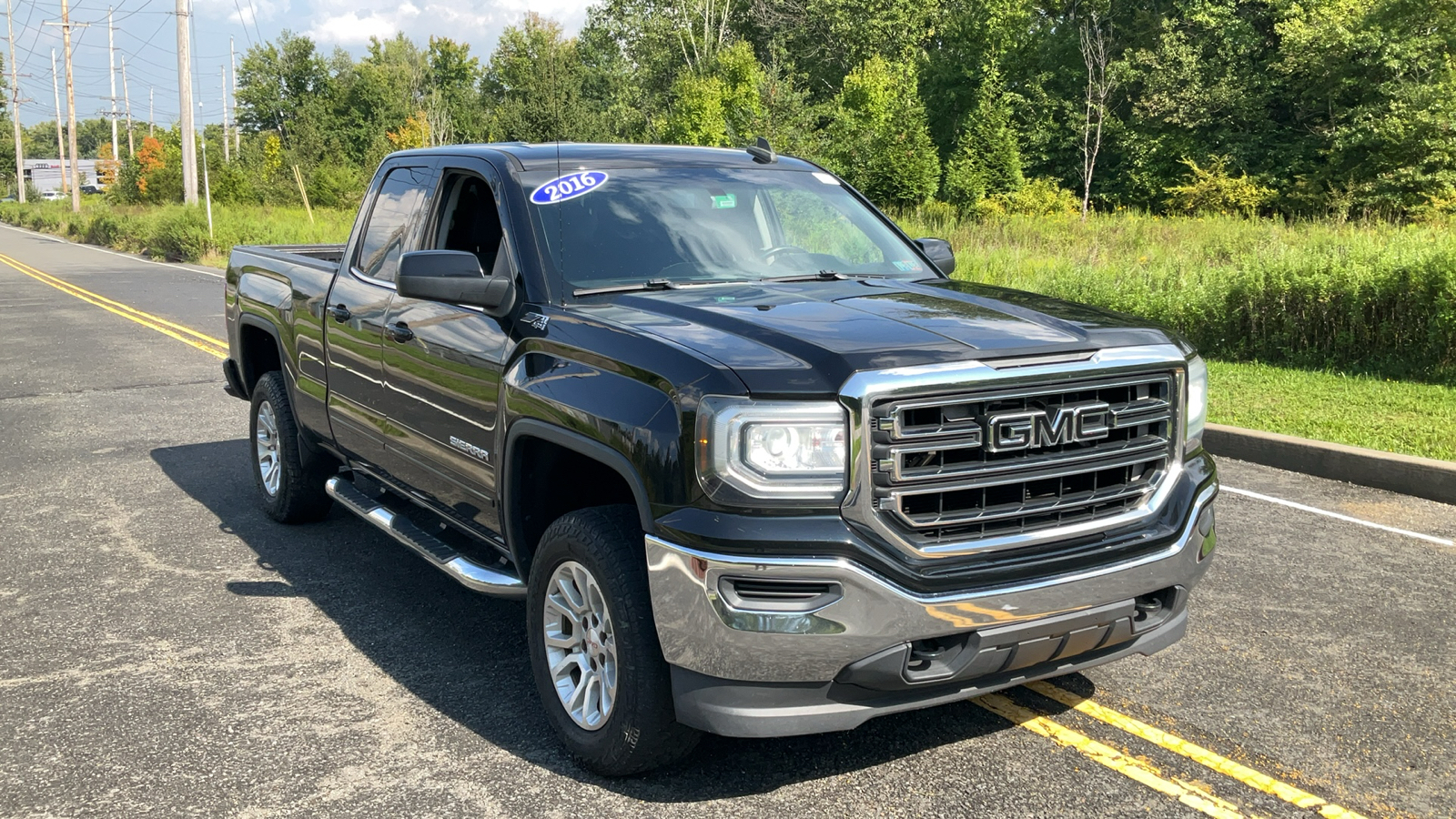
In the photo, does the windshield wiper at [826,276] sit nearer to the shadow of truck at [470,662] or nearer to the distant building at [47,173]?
the shadow of truck at [470,662]

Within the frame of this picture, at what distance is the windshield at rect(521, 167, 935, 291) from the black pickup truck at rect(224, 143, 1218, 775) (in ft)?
0.05

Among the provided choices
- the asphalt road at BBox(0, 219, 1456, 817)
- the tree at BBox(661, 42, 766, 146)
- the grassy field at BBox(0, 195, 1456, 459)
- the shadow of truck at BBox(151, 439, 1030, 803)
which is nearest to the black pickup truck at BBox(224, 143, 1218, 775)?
the shadow of truck at BBox(151, 439, 1030, 803)

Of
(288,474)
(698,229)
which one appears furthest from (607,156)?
(288,474)

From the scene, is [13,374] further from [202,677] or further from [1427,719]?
[1427,719]

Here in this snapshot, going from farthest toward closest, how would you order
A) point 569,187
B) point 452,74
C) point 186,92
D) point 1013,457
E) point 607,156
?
point 452,74, point 186,92, point 607,156, point 569,187, point 1013,457

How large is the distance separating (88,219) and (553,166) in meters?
57.5

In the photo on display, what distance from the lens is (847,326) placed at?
3672mm

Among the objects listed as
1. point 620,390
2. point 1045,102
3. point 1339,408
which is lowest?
point 1339,408

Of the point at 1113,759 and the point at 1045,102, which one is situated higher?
the point at 1045,102

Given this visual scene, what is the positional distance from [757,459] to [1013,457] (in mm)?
747

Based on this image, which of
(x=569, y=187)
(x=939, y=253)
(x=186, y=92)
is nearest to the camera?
(x=569, y=187)

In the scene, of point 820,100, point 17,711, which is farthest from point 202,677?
point 820,100

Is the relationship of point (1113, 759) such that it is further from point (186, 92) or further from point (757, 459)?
point (186, 92)

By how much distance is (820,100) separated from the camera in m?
63.0
